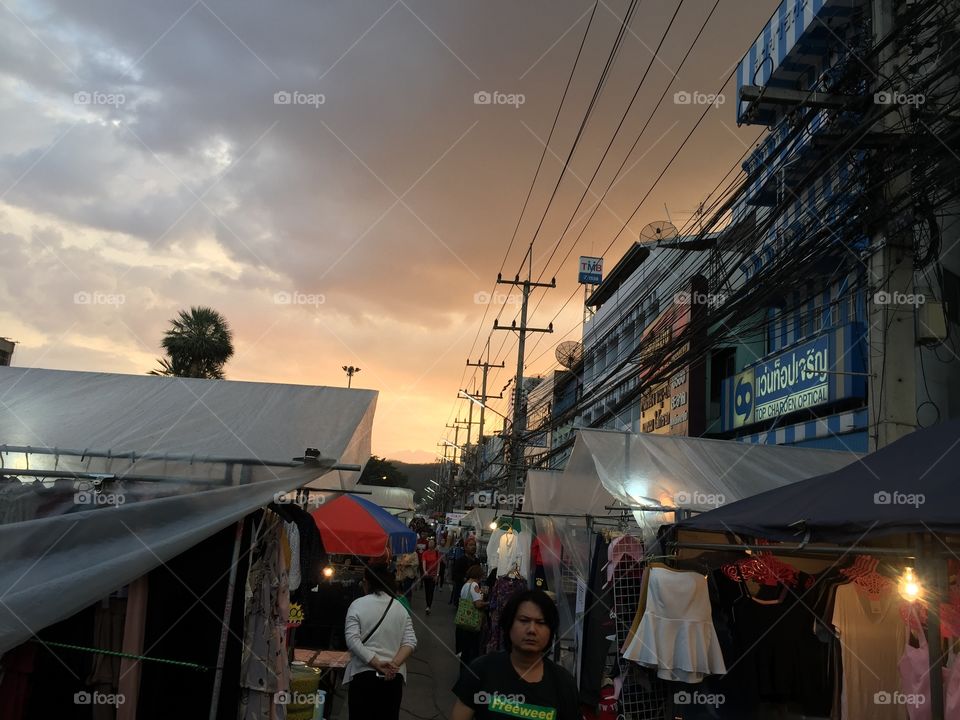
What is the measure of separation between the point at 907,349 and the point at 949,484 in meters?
4.26

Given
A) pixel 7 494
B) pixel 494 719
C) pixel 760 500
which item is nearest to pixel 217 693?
pixel 7 494

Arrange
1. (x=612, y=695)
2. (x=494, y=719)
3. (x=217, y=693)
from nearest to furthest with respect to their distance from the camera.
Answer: (x=494, y=719) → (x=217, y=693) → (x=612, y=695)

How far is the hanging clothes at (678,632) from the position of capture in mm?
6770

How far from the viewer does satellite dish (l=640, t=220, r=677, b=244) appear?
27.4 meters

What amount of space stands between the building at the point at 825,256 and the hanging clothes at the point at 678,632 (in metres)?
3.05

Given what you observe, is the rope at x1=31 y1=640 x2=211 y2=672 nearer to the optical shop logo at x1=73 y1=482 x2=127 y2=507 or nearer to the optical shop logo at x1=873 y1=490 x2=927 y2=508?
the optical shop logo at x1=73 y1=482 x2=127 y2=507

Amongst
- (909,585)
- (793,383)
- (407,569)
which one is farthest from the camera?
(407,569)

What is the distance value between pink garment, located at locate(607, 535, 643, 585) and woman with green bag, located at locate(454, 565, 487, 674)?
453cm

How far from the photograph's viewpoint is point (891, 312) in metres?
7.68

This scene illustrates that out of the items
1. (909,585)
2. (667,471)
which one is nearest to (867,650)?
(909,585)

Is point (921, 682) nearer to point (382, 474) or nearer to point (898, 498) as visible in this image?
point (898, 498)

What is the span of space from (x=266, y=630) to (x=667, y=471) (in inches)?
205

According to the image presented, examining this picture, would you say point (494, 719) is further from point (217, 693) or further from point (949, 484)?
point (217, 693)

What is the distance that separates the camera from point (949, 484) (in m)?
3.94
